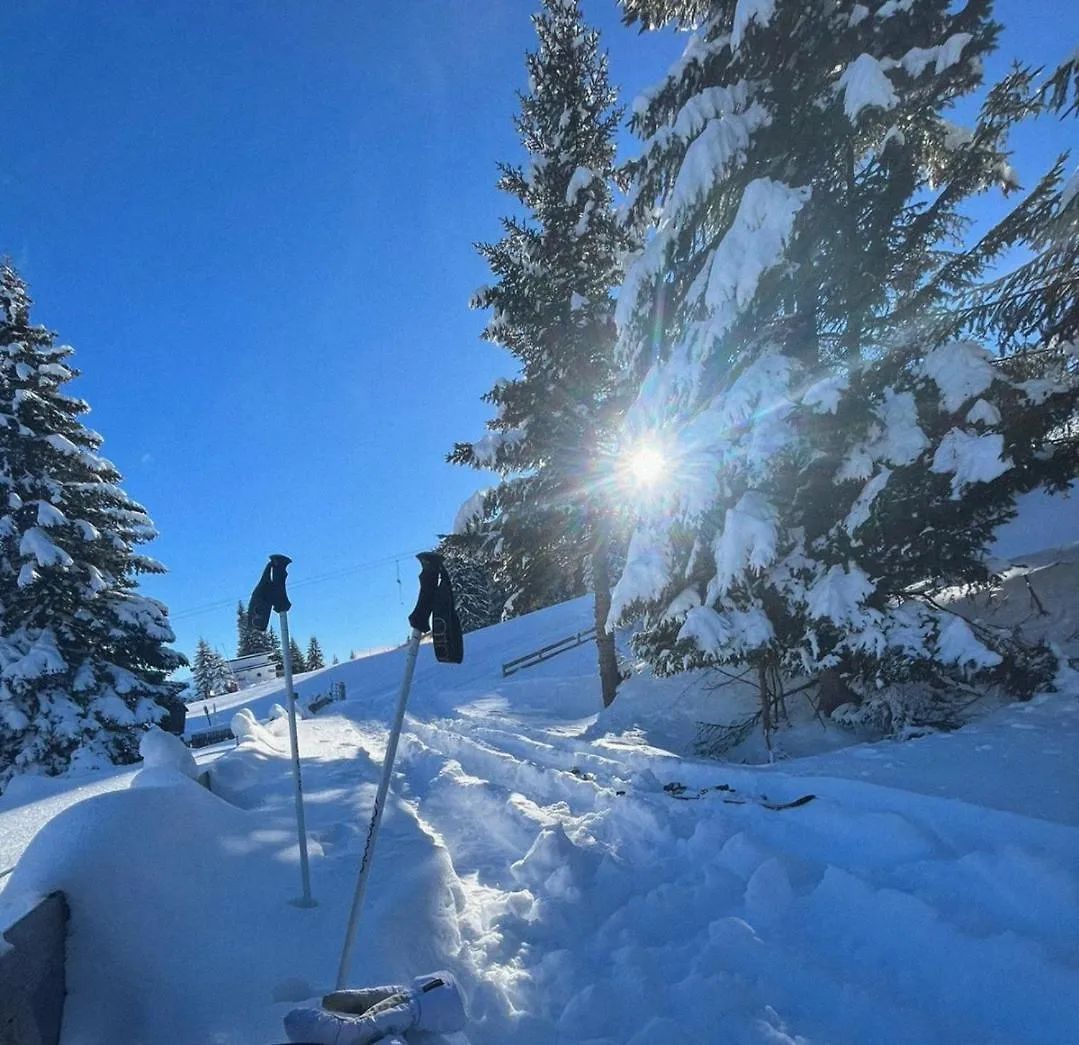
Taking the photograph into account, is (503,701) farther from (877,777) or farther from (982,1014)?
(982,1014)

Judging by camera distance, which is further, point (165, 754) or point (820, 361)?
point (820, 361)

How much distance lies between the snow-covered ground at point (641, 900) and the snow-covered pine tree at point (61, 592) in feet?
25.6

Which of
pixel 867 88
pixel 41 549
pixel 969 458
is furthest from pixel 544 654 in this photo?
pixel 867 88

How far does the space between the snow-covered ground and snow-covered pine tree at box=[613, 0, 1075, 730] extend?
1.52 m

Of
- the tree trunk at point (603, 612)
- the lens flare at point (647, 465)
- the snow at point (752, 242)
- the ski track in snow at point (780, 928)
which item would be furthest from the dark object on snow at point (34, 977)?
the tree trunk at point (603, 612)

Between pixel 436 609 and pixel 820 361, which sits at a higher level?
pixel 820 361

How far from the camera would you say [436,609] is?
310 centimetres

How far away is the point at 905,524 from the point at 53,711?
16.2 m

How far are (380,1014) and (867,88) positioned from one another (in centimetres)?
795

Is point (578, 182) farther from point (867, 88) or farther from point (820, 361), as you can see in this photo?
point (820, 361)

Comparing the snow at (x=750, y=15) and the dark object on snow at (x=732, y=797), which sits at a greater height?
the snow at (x=750, y=15)

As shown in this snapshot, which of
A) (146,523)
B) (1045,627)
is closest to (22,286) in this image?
(146,523)

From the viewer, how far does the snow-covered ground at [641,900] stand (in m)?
2.58

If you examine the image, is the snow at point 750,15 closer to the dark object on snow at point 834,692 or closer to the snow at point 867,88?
the snow at point 867,88
